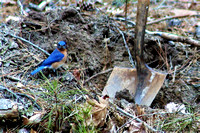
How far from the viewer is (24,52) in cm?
347

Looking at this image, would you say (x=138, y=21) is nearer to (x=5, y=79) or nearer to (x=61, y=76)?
(x=61, y=76)

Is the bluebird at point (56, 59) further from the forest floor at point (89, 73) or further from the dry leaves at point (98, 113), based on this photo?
the dry leaves at point (98, 113)

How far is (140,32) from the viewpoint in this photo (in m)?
3.34

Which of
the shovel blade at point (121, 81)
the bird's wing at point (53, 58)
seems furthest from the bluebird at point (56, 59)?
the shovel blade at point (121, 81)

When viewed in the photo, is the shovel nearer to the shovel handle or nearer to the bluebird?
the shovel handle

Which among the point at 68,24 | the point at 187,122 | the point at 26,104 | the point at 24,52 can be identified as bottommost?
the point at 187,122

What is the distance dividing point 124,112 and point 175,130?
1.75 feet

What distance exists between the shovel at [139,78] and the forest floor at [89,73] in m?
0.21

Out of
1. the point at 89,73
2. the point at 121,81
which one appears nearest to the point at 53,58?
the point at 89,73

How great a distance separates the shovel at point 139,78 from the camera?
Answer: 3.28 m

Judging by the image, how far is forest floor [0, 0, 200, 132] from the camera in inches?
91.5

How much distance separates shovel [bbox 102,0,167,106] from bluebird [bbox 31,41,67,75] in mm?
733

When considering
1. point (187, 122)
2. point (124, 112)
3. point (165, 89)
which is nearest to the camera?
point (187, 122)

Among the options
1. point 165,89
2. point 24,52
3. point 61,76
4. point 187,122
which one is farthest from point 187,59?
point 24,52
